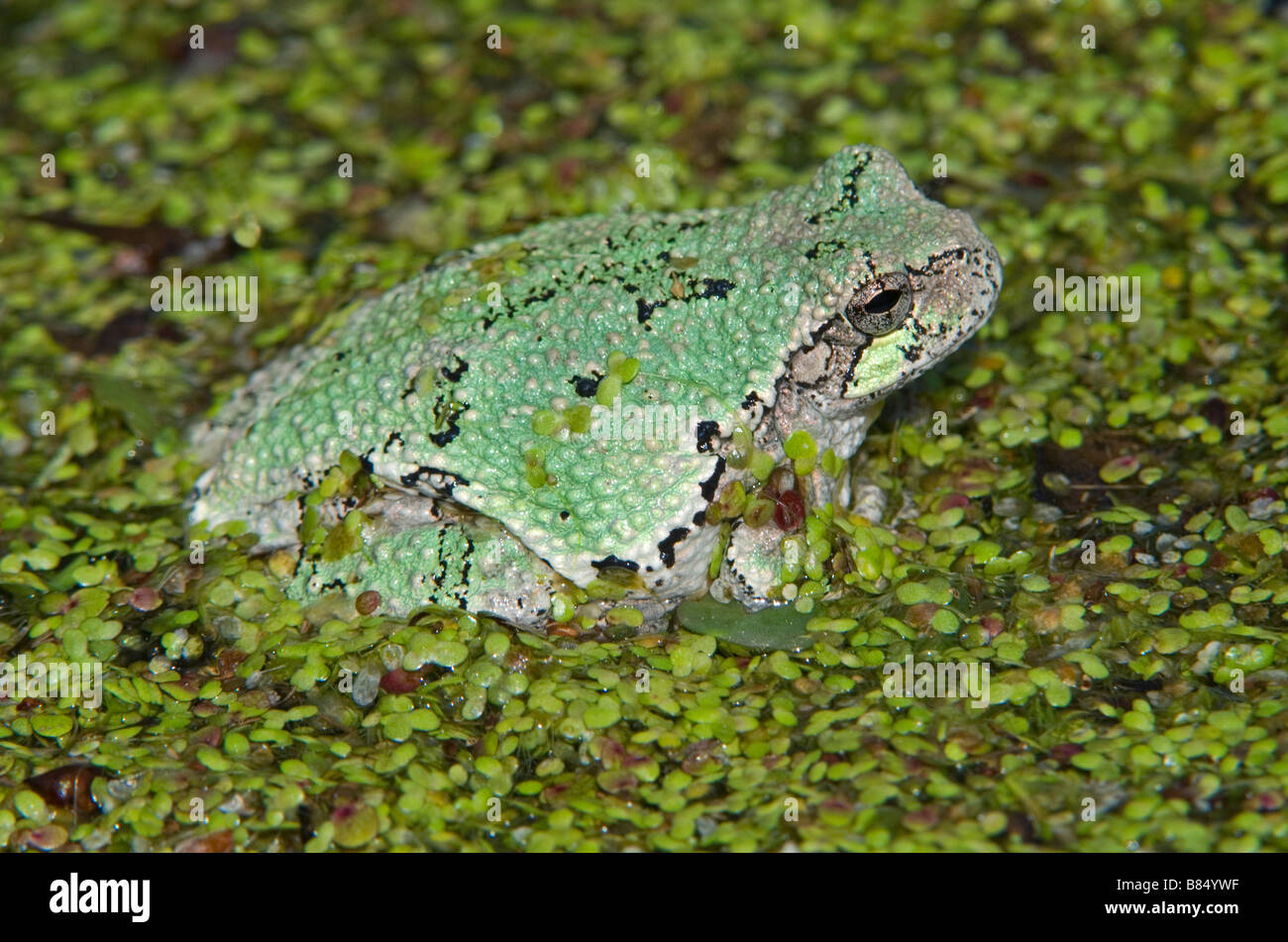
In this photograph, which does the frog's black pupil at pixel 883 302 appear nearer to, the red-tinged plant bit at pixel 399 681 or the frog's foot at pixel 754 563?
the frog's foot at pixel 754 563

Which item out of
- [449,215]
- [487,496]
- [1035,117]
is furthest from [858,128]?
[487,496]

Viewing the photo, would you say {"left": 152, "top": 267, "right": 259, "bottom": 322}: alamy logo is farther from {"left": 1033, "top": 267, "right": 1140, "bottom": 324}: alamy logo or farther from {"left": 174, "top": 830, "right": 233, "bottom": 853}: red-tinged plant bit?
{"left": 1033, "top": 267, "right": 1140, "bottom": 324}: alamy logo

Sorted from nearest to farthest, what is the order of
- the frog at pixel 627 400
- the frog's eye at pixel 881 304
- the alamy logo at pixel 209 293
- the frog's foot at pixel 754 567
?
1. the frog's eye at pixel 881 304
2. the frog at pixel 627 400
3. the frog's foot at pixel 754 567
4. the alamy logo at pixel 209 293

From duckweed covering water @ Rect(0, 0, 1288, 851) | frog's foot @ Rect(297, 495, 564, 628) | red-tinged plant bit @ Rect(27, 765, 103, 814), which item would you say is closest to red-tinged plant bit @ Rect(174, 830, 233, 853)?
duckweed covering water @ Rect(0, 0, 1288, 851)

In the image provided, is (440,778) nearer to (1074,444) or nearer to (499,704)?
(499,704)

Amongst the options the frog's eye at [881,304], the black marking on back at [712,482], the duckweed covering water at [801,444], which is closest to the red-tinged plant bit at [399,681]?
the duckweed covering water at [801,444]
